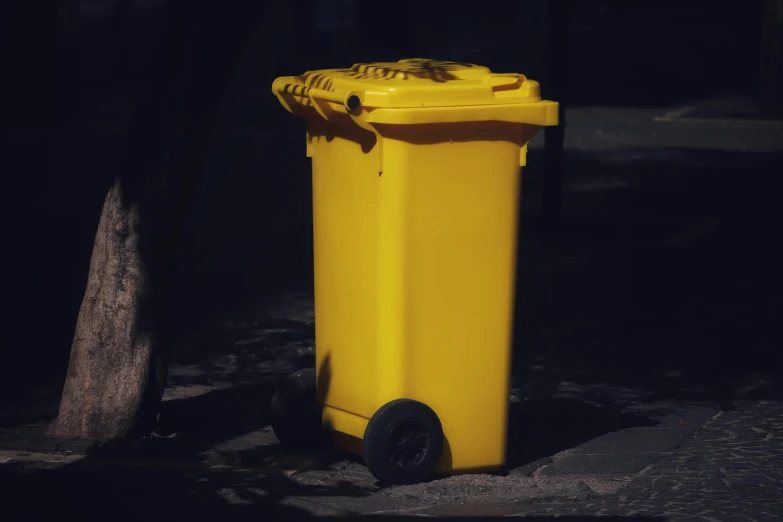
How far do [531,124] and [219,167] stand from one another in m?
8.85

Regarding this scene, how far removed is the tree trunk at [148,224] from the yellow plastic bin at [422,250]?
0.52 meters

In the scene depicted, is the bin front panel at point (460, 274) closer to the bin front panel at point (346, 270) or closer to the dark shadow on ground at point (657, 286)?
the bin front panel at point (346, 270)

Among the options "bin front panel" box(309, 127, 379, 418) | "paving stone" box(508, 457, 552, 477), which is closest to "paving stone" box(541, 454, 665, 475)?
"paving stone" box(508, 457, 552, 477)

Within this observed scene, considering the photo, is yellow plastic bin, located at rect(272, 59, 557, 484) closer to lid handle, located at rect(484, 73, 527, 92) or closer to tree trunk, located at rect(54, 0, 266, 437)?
lid handle, located at rect(484, 73, 527, 92)

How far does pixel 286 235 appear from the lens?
11039mm

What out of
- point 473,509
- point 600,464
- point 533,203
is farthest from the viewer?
point 533,203

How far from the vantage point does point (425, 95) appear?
524cm

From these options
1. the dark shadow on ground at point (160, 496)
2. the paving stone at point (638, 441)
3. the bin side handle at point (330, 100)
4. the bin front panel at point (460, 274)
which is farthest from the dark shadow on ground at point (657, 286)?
the bin side handle at point (330, 100)

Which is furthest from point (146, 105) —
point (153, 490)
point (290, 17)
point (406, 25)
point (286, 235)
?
point (406, 25)

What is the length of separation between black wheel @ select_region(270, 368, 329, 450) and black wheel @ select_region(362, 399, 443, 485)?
617 mm

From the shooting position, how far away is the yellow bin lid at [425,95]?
5191 millimetres

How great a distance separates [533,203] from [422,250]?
720 cm

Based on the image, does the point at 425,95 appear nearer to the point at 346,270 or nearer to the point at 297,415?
the point at 346,270

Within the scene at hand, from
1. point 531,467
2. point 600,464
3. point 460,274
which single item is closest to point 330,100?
point 460,274
